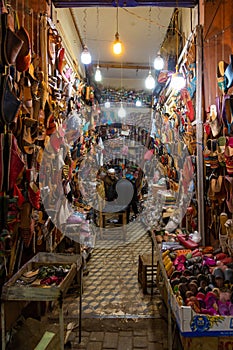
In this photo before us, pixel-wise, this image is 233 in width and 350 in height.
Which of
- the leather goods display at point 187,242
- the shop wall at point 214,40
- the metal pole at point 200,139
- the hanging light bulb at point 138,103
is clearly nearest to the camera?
the shop wall at point 214,40

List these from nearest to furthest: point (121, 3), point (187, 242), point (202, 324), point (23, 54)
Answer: point (202, 324), point (23, 54), point (187, 242), point (121, 3)

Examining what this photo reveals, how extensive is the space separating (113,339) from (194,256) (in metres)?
1.08

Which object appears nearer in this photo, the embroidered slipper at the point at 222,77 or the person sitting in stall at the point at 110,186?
the embroidered slipper at the point at 222,77

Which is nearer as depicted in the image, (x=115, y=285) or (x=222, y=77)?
(x=222, y=77)

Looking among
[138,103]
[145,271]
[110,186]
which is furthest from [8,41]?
[138,103]

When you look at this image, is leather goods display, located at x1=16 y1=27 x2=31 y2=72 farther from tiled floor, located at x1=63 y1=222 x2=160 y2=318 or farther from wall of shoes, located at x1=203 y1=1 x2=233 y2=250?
tiled floor, located at x1=63 y1=222 x2=160 y2=318

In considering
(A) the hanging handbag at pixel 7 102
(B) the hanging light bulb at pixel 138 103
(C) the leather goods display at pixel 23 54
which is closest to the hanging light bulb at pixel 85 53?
(C) the leather goods display at pixel 23 54

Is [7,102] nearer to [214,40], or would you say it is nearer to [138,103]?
[214,40]

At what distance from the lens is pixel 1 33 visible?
6.70 feet

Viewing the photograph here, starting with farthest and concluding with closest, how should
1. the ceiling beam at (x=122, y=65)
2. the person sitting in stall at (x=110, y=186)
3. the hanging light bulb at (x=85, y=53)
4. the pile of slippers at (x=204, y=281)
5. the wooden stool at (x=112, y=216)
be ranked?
the ceiling beam at (x=122, y=65)
the person sitting in stall at (x=110, y=186)
the wooden stool at (x=112, y=216)
the hanging light bulb at (x=85, y=53)
the pile of slippers at (x=204, y=281)

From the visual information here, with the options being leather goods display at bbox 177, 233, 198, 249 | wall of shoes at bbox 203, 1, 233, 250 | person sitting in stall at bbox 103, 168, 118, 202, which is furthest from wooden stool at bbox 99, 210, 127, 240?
wall of shoes at bbox 203, 1, 233, 250

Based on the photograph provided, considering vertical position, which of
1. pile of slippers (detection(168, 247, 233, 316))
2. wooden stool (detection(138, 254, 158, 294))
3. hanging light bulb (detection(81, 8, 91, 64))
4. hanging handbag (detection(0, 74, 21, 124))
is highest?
hanging light bulb (detection(81, 8, 91, 64))

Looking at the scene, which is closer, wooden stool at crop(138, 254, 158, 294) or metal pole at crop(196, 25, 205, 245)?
metal pole at crop(196, 25, 205, 245)

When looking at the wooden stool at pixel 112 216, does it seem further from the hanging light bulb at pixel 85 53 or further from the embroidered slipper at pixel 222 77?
the embroidered slipper at pixel 222 77
